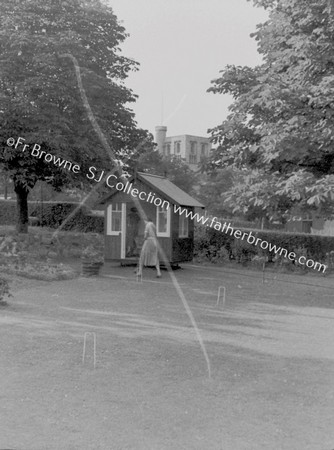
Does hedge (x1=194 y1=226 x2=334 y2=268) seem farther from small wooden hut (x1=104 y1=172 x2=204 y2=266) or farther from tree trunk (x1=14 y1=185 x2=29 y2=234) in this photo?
tree trunk (x1=14 y1=185 x2=29 y2=234)

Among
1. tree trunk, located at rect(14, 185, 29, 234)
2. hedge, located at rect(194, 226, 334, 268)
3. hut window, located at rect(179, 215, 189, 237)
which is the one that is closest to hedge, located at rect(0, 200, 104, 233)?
tree trunk, located at rect(14, 185, 29, 234)

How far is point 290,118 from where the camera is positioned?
48.9 ft

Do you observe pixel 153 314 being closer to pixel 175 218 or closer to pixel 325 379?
pixel 325 379

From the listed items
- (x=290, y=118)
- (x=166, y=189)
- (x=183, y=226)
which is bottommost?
(x=183, y=226)

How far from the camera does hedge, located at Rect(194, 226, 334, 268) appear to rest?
2539 cm

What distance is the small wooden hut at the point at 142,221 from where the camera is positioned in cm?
2308

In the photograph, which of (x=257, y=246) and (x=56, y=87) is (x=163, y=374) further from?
(x=257, y=246)

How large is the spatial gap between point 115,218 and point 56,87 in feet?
19.6

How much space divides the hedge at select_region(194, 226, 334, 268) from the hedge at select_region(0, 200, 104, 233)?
29.0 ft

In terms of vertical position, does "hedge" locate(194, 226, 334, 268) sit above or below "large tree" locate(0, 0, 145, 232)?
below

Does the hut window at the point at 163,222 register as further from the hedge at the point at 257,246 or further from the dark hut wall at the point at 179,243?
the hedge at the point at 257,246

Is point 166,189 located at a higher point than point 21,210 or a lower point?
higher

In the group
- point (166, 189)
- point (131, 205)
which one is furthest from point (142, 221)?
point (166, 189)

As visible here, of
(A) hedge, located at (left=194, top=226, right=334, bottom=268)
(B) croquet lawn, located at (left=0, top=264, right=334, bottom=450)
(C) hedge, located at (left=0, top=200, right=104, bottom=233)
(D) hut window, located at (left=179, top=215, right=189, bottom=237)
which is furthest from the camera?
(C) hedge, located at (left=0, top=200, right=104, bottom=233)
